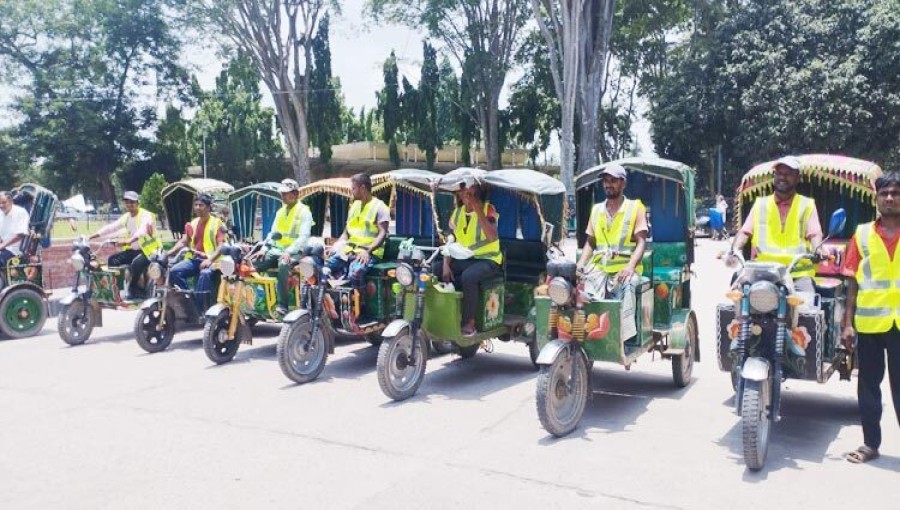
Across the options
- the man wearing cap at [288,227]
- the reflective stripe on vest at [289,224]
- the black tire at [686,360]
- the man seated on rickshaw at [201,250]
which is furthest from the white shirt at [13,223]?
the black tire at [686,360]

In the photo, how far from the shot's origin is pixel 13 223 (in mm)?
9875

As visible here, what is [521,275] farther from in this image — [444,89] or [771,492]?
[444,89]

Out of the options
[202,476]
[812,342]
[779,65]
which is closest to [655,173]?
[812,342]

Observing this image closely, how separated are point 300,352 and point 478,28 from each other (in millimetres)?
25036

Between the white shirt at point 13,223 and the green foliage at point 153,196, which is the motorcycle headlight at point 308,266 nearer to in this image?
the white shirt at point 13,223

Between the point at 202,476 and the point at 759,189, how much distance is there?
5013 mm

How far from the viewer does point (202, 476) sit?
4.66 meters

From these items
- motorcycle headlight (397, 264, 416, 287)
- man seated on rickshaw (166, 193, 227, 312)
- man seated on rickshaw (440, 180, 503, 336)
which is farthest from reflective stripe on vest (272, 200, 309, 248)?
motorcycle headlight (397, 264, 416, 287)

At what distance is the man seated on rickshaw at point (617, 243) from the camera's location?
19.4ft

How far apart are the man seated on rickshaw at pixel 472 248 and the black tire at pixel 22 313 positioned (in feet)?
19.9

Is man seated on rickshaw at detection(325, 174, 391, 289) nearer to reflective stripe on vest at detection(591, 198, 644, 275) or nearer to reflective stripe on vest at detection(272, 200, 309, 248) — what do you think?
reflective stripe on vest at detection(272, 200, 309, 248)

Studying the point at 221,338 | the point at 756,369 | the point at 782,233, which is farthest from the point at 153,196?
the point at 756,369

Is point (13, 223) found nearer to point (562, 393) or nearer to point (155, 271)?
point (155, 271)

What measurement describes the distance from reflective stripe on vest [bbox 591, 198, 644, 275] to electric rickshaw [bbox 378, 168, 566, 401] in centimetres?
96
